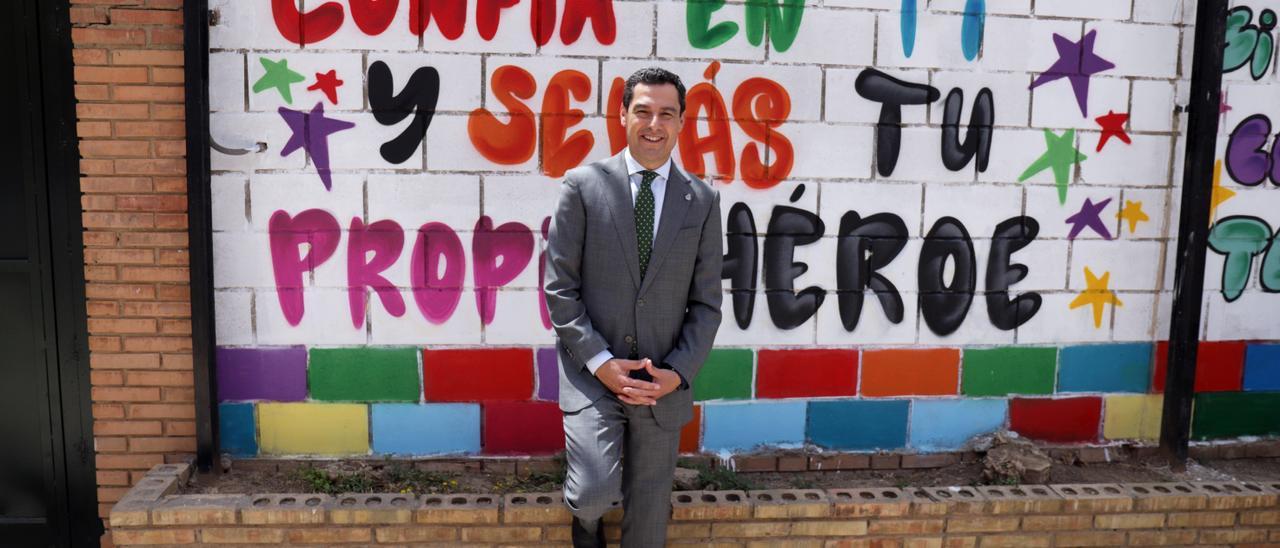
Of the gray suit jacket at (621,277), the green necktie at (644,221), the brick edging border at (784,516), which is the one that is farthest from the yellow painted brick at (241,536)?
the green necktie at (644,221)

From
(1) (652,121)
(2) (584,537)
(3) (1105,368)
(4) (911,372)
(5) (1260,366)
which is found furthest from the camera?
(5) (1260,366)

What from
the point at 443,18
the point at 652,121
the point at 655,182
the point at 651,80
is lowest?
the point at 655,182

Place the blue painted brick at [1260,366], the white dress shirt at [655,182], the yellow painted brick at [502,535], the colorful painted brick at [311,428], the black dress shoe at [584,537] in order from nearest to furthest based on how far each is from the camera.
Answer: the white dress shirt at [655,182]
the black dress shoe at [584,537]
the yellow painted brick at [502,535]
the colorful painted brick at [311,428]
the blue painted brick at [1260,366]

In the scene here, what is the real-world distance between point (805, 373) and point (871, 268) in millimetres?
591

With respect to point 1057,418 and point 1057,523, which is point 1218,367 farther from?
point 1057,523

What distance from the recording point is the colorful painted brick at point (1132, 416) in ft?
14.2

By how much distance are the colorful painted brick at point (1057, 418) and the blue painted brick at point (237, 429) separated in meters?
3.64

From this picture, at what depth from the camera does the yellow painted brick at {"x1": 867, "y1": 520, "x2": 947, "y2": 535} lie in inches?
144

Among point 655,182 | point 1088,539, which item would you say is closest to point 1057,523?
point 1088,539

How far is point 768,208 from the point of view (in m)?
4.00

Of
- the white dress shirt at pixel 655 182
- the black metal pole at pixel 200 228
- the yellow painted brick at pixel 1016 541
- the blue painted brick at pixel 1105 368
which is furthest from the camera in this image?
the blue painted brick at pixel 1105 368

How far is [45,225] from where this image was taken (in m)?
3.77

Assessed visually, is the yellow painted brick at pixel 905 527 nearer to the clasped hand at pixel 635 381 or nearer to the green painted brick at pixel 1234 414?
the clasped hand at pixel 635 381

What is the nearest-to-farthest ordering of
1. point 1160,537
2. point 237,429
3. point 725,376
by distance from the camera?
point 1160,537 < point 237,429 < point 725,376
